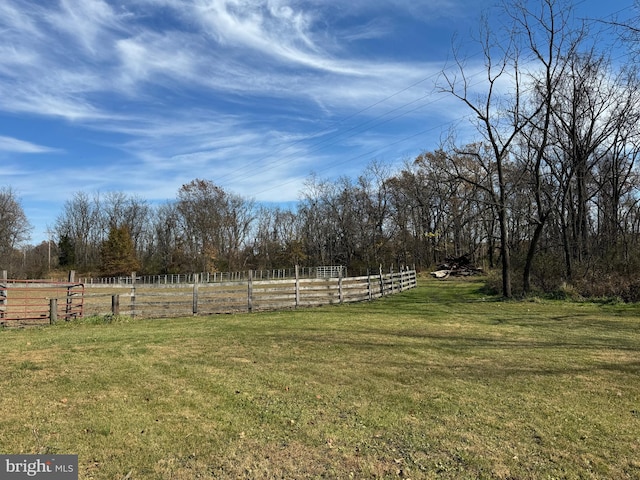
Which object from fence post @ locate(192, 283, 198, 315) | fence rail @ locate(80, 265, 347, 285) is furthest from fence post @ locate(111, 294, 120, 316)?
fence rail @ locate(80, 265, 347, 285)

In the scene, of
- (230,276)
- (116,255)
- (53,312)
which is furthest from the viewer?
(116,255)

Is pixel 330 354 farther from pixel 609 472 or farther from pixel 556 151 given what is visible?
pixel 556 151

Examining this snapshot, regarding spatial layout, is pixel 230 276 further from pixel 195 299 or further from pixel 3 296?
pixel 3 296

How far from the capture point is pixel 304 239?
63.8m

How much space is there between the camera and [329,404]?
4.86m

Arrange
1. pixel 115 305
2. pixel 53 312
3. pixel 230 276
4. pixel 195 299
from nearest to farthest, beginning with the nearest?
1. pixel 53 312
2. pixel 115 305
3. pixel 195 299
4. pixel 230 276

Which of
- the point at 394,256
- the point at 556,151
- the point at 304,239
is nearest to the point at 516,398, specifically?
the point at 556,151

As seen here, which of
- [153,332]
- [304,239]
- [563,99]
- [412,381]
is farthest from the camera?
[304,239]

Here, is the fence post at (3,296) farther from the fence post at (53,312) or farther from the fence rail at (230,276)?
the fence rail at (230,276)

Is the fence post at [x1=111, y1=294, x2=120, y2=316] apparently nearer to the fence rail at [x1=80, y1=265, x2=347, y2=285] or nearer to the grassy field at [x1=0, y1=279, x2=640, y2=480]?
the grassy field at [x1=0, y1=279, x2=640, y2=480]

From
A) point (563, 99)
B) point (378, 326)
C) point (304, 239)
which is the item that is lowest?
point (378, 326)

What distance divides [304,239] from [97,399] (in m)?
58.9

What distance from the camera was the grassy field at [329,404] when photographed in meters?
3.46

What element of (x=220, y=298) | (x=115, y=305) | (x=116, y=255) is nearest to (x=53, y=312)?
(x=115, y=305)
